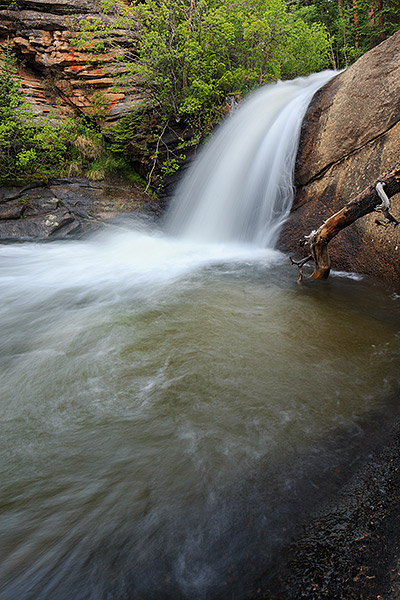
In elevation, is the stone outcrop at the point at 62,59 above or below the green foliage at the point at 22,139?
above

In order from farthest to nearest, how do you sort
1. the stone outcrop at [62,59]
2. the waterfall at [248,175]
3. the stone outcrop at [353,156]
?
the stone outcrop at [62,59], the waterfall at [248,175], the stone outcrop at [353,156]

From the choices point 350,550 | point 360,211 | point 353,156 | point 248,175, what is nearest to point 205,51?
point 248,175

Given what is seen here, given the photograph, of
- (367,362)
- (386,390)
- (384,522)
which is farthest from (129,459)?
(367,362)

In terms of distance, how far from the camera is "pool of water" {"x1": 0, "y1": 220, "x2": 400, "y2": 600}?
1.48 m

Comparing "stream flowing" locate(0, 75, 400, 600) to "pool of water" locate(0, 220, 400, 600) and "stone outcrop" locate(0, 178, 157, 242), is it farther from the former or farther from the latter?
"stone outcrop" locate(0, 178, 157, 242)

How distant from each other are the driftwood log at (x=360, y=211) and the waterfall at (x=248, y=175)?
213cm

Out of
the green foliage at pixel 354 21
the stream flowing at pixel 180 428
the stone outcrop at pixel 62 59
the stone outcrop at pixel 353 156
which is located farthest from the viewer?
the green foliage at pixel 354 21

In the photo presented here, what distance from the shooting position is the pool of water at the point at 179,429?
1484mm

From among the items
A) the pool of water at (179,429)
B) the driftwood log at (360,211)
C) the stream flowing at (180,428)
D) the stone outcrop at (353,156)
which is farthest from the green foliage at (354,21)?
the pool of water at (179,429)

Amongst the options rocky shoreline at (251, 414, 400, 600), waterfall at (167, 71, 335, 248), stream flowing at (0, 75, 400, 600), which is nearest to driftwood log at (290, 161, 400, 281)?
stream flowing at (0, 75, 400, 600)

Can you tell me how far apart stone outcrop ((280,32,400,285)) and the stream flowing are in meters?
0.79

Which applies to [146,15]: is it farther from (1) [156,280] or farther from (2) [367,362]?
(2) [367,362]

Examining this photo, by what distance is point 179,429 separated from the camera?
7.30 feet

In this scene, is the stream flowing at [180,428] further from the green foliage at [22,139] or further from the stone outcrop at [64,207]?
the green foliage at [22,139]
